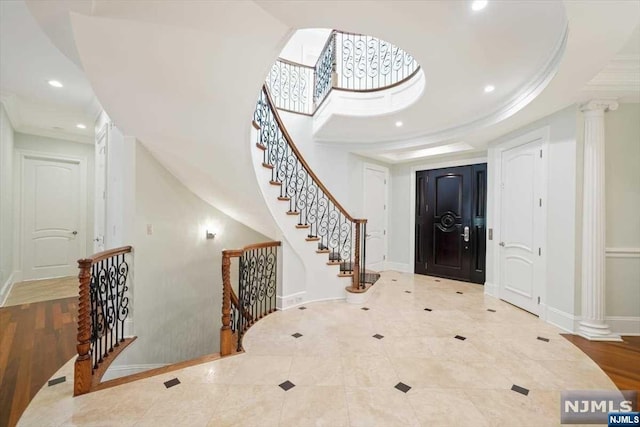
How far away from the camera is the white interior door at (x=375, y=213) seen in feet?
18.9

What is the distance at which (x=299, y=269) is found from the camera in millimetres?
3955

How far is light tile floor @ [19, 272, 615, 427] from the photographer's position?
1779 mm

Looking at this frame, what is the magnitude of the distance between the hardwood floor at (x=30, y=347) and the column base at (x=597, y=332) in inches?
203

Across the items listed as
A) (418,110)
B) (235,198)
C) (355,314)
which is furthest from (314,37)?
(355,314)

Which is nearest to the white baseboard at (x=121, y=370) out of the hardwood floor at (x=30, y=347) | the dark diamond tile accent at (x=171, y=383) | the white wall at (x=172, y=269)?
the white wall at (x=172, y=269)

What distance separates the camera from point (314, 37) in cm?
594

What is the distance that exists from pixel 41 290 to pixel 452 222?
25.3ft

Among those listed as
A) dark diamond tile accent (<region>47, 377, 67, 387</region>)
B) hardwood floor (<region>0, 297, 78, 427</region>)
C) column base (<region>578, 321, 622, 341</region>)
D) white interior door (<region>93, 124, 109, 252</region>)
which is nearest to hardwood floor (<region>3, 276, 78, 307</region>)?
hardwood floor (<region>0, 297, 78, 427</region>)

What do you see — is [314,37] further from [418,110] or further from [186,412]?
[186,412]

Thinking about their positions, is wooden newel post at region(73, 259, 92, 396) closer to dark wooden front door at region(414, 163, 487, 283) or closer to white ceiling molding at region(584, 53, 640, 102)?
white ceiling molding at region(584, 53, 640, 102)

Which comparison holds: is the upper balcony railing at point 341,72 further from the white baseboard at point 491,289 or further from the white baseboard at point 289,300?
the white baseboard at point 491,289

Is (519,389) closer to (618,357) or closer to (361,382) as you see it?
(361,382)

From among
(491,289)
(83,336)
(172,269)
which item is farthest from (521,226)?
(83,336)

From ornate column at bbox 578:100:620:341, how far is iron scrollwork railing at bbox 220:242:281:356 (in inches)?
146
